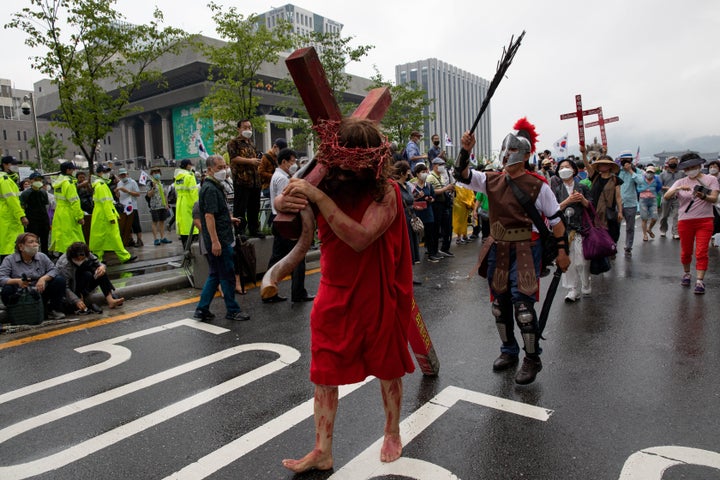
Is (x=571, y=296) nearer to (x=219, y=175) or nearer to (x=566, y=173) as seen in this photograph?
(x=566, y=173)

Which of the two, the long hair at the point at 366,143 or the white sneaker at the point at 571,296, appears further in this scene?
the white sneaker at the point at 571,296

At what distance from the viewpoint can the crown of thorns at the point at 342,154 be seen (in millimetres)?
2506

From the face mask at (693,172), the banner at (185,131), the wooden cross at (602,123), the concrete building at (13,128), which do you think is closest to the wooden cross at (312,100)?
the face mask at (693,172)

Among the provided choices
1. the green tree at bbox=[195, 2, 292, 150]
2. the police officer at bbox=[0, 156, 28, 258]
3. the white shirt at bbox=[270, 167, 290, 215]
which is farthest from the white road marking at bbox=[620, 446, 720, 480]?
the green tree at bbox=[195, 2, 292, 150]

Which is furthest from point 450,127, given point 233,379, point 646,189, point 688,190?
point 233,379

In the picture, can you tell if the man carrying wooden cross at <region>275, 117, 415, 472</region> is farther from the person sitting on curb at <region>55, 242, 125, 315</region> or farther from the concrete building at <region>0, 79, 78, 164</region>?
the concrete building at <region>0, 79, 78, 164</region>

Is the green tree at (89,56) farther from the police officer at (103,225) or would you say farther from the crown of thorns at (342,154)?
the crown of thorns at (342,154)

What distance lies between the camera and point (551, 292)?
4.45 meters

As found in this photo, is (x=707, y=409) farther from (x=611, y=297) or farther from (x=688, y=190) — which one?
(x=688, y=190)

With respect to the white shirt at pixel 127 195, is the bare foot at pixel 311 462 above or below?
below

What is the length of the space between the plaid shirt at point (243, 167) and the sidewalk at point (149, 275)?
98 cm

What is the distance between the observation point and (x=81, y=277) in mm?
6617

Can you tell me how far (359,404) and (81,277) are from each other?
4.65 metres

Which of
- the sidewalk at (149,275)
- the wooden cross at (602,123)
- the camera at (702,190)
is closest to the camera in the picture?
the sidewalk at (149,275)
